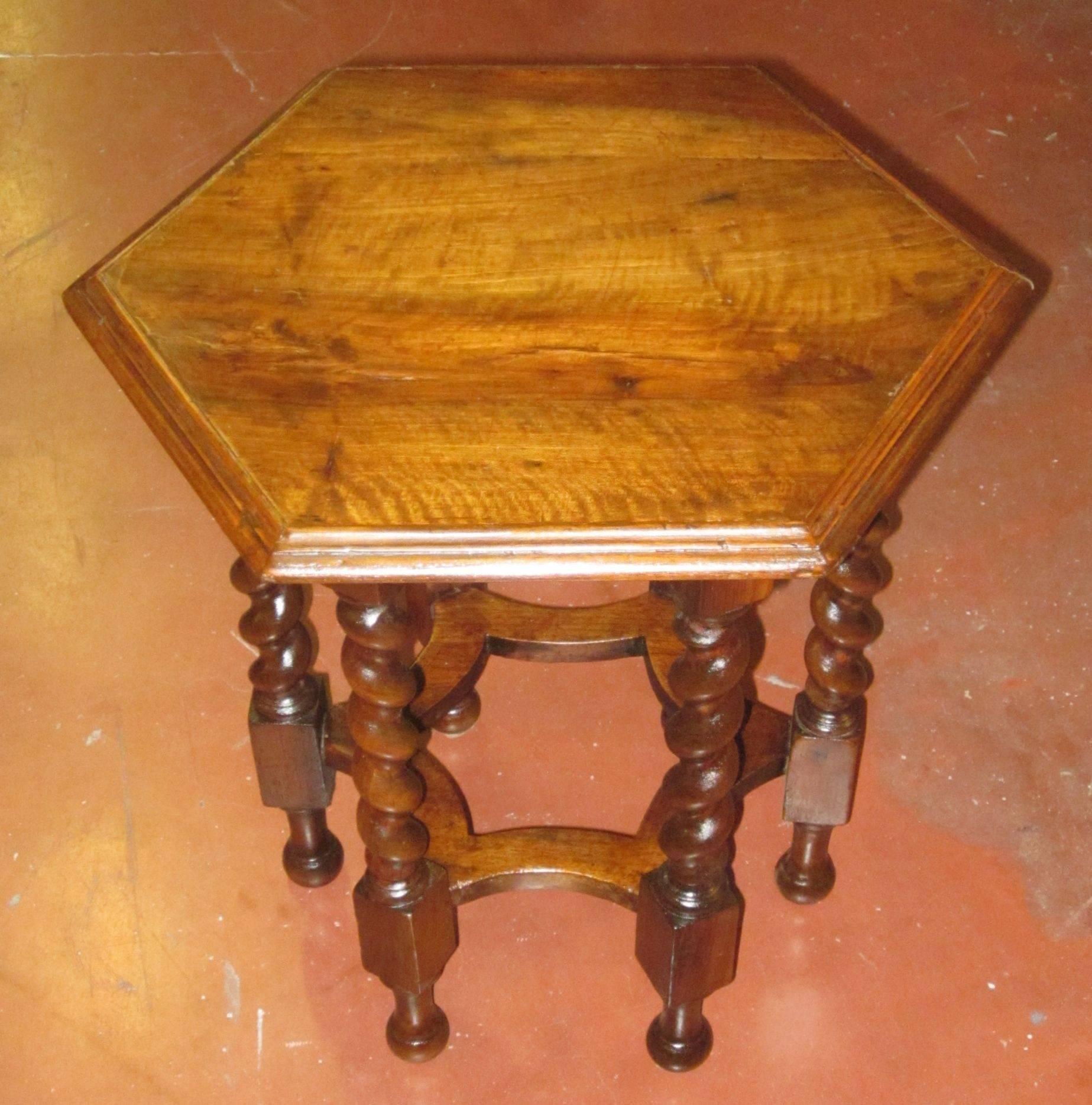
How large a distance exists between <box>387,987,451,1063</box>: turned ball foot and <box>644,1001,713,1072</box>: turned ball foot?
0.68ft

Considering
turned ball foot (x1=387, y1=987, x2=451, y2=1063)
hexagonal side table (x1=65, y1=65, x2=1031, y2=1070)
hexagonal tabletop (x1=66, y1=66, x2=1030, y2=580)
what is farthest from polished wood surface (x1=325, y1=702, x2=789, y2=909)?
hexagonal tabletop (x1=66, y1=66, x2=1030, y2=580)

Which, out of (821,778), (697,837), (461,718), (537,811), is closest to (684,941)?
(697,837)

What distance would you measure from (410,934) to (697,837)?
0.27 metres

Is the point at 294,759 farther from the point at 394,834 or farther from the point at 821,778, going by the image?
the point at 821,778

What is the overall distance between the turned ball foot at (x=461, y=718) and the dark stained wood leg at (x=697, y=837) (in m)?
0.42

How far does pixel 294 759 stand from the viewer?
1.50 meters

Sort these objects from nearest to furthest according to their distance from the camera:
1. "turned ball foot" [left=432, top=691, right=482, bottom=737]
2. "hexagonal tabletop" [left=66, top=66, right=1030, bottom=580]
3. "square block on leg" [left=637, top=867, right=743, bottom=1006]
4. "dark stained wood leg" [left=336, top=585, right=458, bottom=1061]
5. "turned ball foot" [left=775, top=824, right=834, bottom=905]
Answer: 1. "hexagonal tabletop" [left=66, top=66, right=1030, bottom=580]
2. "dark stained wood leg" [left=336, top=585, right=458, bottom=1061]
3. "square block on leg" [left=637, top=867, right=743, bottom=1006]
4. "turned ball foot" [left=775, top=824, right=834, bottom=905]
5. "turned ball foot" [left=432, top=691, right=482, bottom=737]

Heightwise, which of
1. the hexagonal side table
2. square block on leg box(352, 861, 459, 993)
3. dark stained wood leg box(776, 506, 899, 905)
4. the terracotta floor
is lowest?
the terracotta floor

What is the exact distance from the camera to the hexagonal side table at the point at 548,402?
1005 mm

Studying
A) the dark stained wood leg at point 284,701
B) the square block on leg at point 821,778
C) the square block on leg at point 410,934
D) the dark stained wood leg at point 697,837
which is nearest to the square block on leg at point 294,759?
the dark stained wood leg at point 284,701

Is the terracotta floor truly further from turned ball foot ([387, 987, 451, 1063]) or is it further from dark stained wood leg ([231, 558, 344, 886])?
dark stained wood leg ([231, 558, 344, 886])

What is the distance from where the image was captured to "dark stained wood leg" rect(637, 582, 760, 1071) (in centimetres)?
115

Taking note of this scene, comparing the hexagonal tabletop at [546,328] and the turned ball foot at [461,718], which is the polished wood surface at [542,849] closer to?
the turned ball foot at [461,718]

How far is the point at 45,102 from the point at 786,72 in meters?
1.36
